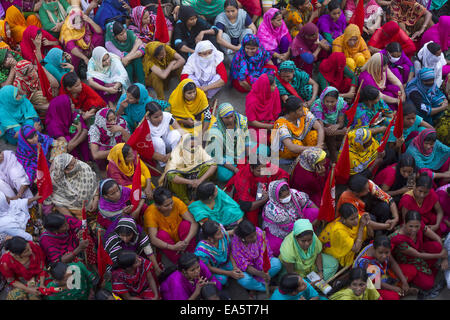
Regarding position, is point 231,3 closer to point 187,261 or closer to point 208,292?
point 187,261

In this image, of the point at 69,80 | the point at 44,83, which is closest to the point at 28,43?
the point at 44,83

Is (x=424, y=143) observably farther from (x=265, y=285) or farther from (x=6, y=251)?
(x=6, y=251)

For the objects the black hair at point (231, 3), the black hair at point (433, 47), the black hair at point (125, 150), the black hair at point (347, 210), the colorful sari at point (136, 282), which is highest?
the black hair at point (231, 3)

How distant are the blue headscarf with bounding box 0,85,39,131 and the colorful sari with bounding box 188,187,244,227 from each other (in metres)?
2.22

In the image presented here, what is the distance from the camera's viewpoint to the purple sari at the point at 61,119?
240 inches

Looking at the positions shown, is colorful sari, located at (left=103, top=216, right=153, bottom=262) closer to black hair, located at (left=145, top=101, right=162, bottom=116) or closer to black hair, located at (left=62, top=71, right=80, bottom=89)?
black hair, located at (left=145, top=101, right=162, bottom=116)

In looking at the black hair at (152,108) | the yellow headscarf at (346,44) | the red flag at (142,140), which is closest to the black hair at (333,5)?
the yellow headscarf at (346,44)

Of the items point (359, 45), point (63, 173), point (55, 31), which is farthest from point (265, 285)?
point (55, 31)

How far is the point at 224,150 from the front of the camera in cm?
605

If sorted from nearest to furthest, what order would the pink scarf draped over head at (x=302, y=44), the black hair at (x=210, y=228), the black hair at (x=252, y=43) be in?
the black hair at (x=210, y=228) → the black hair at (x=252, y=43) → the pink scarf draped over head at (x=302, y=44)

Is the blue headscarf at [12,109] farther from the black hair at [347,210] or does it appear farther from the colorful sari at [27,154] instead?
the black hair at [347,210]

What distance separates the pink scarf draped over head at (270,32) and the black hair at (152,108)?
1.79m

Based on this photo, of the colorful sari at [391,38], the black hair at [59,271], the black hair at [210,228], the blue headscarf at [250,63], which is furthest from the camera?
the colorful sari at [391,38]

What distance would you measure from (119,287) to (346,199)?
2.22 m
